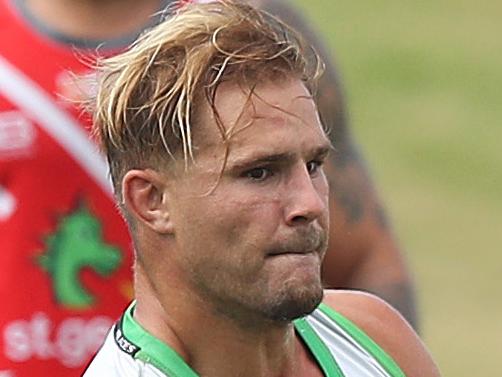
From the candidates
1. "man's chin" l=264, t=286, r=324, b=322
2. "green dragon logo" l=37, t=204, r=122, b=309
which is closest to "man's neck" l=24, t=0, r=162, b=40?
"green dragon logo" l=37, t=204, r=122, b=309

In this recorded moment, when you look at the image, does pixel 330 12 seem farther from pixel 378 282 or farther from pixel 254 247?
pixel 254 247

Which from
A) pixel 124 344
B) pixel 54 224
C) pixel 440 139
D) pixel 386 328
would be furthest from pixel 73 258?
pixel 440 139

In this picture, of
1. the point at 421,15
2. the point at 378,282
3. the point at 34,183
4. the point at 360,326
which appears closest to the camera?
the point at 360,326

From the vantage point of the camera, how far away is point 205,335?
408 cm

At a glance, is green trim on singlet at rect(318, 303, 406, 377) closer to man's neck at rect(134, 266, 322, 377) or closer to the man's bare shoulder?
the man's bare shoulder

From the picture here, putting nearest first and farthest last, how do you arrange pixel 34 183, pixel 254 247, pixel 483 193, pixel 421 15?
pixel 254 247 < pixel 34 183 < pixel 483 193 < pixel 421 15

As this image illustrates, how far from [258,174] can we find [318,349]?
1.55ft

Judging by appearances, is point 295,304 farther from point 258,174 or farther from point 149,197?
point 149,197

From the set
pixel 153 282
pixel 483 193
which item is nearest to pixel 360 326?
pixel 153 282

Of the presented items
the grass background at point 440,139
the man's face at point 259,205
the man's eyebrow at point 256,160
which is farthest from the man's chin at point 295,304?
the grass background at point 440,139

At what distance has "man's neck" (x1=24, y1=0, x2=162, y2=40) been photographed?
523 centimetres

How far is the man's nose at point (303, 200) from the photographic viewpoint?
3.90 metres

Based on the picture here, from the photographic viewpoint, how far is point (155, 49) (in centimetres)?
400

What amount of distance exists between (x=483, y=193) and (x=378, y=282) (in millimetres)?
8300
